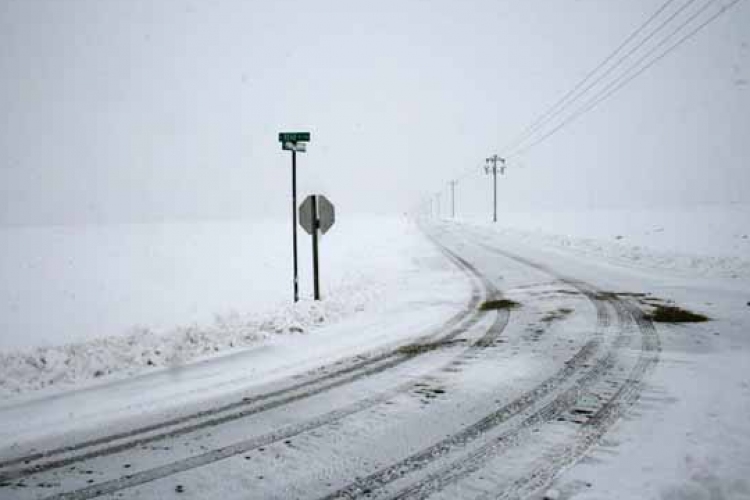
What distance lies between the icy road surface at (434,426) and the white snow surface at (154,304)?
837mm

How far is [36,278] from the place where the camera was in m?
17.5

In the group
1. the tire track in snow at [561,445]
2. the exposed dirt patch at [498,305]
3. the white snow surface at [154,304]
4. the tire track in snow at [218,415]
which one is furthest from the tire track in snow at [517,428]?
the white snow surface at [154,304]

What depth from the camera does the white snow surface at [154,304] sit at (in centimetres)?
519

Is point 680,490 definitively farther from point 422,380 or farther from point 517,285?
point 517,285

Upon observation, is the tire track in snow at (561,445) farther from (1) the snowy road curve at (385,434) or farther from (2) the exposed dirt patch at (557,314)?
(2) the exposed dirt patch at (557,314)

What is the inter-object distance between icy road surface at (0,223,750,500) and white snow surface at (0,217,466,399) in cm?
84

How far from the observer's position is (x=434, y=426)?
10.5ft

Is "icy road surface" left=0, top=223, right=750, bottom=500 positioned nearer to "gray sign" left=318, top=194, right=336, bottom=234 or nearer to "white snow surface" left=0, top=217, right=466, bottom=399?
"white snow surface" left=0, top=217, right=466, bottom=399

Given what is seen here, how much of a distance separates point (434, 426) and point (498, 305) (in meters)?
4.97

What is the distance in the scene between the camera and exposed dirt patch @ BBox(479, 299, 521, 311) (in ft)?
24.8

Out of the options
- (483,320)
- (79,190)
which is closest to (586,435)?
(483,320)

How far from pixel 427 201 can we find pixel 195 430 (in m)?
157

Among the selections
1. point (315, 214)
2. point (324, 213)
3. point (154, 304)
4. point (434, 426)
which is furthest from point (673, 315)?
point (154, 304)

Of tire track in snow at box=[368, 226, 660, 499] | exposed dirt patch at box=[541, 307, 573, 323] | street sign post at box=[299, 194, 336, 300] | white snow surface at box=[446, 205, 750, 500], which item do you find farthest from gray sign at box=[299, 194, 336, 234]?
white snow surface at box=[446, 205, 750, 500]
